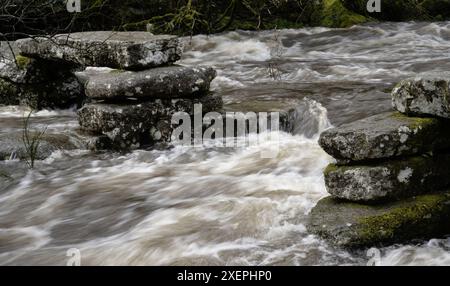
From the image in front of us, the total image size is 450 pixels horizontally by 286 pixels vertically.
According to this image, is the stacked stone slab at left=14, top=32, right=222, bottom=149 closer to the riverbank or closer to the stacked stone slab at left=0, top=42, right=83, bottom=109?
the stacked stone slab at left=0, top=42, right=83, bottom=109

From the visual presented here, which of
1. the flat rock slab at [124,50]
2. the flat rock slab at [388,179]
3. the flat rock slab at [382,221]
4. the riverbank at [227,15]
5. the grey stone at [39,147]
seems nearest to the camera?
the flat rock slab at [382,221]

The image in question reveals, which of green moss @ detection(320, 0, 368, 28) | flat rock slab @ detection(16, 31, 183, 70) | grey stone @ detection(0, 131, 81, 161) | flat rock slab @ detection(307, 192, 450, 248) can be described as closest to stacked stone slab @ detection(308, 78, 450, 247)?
flat rock slab @ detection(307, 192, 450, 248)

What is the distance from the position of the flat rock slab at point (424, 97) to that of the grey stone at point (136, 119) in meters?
3.45

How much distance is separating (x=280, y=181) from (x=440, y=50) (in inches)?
332

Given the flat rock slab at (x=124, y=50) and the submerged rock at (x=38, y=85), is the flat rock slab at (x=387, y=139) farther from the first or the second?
the submerged rock at (x=38, y=85)

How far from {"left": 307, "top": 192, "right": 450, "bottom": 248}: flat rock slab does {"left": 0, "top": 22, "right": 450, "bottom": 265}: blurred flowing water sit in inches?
3.7

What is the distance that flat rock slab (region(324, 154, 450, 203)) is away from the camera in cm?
479

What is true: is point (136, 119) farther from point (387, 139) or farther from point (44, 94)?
point (387, 139)

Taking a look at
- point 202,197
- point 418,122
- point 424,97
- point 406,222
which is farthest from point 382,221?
point 202,197

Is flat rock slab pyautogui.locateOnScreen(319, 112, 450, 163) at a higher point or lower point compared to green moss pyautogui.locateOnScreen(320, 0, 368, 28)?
lower

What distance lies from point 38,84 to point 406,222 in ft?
24.0

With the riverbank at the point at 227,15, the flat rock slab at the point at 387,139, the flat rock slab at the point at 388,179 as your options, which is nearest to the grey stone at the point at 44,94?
the riverbank at the point at 227,15

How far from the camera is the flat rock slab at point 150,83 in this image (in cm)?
769

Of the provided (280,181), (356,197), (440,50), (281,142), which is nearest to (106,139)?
(281,142)
